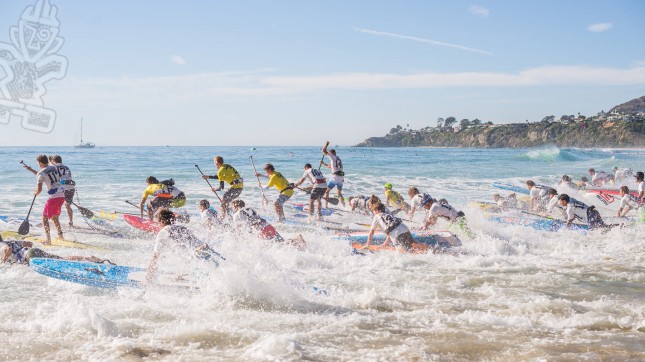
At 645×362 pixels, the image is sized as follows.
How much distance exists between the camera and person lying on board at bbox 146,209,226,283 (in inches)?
289

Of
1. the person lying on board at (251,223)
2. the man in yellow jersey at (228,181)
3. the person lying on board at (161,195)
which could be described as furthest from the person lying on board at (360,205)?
the person lying on board at (251,223)

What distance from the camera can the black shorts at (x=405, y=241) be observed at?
11.1m

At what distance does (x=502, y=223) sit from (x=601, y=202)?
7805mm

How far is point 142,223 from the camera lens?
1472cm

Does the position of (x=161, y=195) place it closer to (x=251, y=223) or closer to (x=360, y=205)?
(x=251, y=223)

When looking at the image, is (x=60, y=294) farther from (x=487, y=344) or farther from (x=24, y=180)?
(x=24, y=180)

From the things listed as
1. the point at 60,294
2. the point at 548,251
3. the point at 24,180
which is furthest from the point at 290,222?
the point at 24,180

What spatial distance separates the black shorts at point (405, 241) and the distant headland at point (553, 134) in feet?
384

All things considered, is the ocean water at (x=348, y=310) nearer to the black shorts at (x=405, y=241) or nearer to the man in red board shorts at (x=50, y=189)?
the black shorts at (x=405, y=241)

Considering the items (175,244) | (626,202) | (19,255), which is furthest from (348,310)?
(626,202)

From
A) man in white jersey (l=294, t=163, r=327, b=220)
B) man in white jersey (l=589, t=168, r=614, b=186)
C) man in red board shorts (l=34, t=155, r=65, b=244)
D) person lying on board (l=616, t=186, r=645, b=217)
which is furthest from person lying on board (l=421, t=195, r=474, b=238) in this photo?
man in white jersey (l=589, t=168, r=614, b=186)

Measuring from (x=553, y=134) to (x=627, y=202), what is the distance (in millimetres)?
123054

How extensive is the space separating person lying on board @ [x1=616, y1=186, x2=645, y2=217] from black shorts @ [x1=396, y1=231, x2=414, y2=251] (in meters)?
9.60

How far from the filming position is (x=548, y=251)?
1206 centimetres
